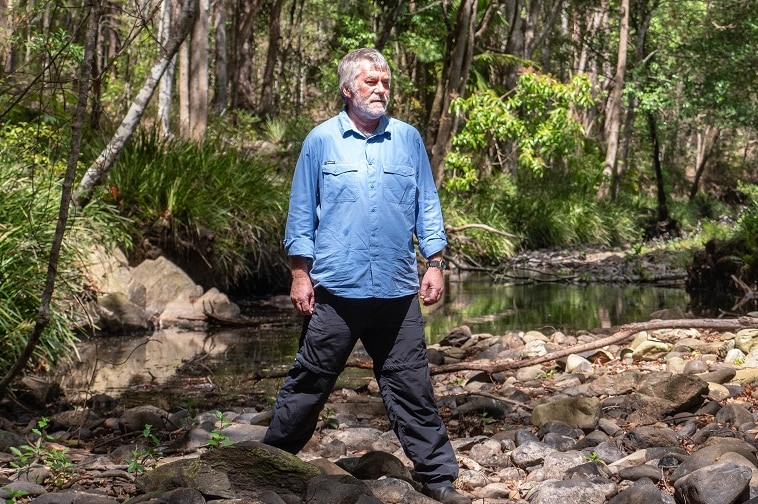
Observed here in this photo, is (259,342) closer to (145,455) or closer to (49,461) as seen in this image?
(145,455)

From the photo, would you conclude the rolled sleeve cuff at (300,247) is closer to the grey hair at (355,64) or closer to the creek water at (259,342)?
the grey hair at (355,64)

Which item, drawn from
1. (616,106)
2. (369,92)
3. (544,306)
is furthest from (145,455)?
(616,106)

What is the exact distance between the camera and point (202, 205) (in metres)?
12.2

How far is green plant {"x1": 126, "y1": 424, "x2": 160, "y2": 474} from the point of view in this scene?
14.0ft

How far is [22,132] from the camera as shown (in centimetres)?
938

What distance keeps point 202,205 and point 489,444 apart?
7787 millimetres

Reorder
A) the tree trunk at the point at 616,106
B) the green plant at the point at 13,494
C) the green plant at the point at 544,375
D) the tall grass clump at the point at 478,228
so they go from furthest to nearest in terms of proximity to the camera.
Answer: the tree trunk at the point at 616,106, the tall grass clump at the point at 478,228, the green plant at the point at 544,375, the green plant at the point at 13,494

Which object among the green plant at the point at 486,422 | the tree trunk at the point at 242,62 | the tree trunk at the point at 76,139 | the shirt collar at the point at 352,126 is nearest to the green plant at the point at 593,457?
the green plant at the point at 486,422

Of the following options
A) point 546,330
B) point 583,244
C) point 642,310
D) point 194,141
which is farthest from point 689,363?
point 583,244

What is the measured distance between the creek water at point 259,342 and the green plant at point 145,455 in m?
1.37

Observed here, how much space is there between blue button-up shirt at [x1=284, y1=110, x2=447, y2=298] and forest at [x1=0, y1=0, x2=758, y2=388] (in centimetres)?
107

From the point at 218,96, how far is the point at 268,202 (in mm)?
13390

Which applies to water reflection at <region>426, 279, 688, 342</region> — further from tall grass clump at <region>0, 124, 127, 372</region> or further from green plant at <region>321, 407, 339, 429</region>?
green plant at <region>321, 407, 339, 429</region>

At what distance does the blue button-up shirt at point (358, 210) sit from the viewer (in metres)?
4.18
